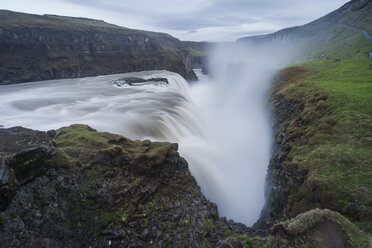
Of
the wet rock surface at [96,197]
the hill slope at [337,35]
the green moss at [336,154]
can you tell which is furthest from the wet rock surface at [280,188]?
the hill slope at [337,35]

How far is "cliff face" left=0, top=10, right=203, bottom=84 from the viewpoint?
71875 millimetres

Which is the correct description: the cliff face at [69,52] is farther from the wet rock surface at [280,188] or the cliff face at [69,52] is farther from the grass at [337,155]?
the grass at [337,155]

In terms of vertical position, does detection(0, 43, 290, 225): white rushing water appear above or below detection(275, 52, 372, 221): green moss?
below

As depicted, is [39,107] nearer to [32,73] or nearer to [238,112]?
[238,112]

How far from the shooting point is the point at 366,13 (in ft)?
360

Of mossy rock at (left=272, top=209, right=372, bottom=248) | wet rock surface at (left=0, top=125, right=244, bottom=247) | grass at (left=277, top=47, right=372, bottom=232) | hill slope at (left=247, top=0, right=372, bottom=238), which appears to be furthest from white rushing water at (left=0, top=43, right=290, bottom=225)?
mossy rock at (left=272, top=209, right=372, bottom=248)

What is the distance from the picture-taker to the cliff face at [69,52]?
71875 millimetres

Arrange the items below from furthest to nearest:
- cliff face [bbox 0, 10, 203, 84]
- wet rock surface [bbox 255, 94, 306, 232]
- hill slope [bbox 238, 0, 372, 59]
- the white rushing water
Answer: hill slope [bbox 238, 0, 372, 59] < cliff face [bbox 0, 10, 203, 84] < the white rushing water < wet rock surface [bbox 255, 94, 306, 232]

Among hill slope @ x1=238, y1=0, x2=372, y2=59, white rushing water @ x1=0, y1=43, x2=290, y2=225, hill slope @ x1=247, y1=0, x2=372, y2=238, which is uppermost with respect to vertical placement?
hill slope @ x1=238, y1=0, x2=372, y2=59

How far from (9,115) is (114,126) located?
17.1 metres

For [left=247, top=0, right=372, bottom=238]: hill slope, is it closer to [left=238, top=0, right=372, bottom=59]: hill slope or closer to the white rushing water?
the white rushing water

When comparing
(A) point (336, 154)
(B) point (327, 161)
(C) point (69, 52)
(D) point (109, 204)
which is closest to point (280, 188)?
(B) point (327, 161)

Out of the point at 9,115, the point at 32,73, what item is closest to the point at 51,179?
the point at 9,115

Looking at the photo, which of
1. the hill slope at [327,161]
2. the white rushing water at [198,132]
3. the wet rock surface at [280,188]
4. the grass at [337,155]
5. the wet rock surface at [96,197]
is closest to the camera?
the wet rock surface at [96,197]
